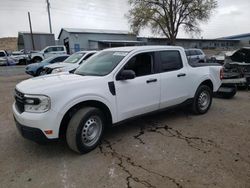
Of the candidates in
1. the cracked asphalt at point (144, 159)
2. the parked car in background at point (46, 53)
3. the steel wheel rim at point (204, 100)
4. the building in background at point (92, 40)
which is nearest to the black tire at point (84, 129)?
the cracked asphalt at point (144, 159)

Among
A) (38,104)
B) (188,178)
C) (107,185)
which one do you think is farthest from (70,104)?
(188,178)

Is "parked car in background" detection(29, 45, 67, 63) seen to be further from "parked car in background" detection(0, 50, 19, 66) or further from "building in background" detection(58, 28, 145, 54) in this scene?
"building in background" detection(58, 28, 145, 54)

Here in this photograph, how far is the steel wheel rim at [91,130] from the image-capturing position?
12.1 feet

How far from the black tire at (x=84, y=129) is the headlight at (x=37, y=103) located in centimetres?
48

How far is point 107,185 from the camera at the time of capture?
9.41 ft

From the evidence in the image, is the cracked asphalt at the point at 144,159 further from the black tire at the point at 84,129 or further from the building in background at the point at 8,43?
the building in background at the point at 8,43

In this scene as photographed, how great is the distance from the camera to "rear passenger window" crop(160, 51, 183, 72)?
4.88 meters

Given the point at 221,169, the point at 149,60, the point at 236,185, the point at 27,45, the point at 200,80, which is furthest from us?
the point at 27,45

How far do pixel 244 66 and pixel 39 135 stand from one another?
8.16m

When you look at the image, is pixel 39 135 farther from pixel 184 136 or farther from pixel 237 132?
pixel 237 132

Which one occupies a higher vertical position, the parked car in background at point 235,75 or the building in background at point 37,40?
the building in background at point 37,40

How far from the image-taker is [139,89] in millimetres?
4289

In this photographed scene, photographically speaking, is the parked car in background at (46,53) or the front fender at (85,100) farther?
the parked car in background at (46,53)

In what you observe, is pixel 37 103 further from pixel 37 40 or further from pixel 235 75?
pixel 37 40
